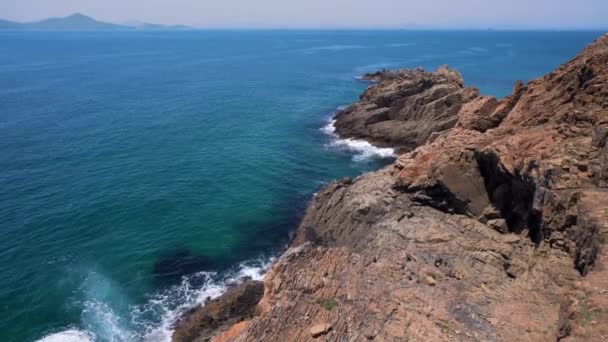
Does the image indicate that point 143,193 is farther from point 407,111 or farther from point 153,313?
point 407,111

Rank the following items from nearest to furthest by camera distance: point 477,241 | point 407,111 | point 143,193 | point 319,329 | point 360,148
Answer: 1. point 319,329
2. point 477,241
3. point 143,193
4. point 360,148
5. point 407,111

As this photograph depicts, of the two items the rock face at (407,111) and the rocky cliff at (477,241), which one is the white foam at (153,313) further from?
the rock face at (407,111)

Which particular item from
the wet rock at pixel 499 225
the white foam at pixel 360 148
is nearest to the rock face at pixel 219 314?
the wet rock at pixel 499 225

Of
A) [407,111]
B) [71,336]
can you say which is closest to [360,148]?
[407,111]

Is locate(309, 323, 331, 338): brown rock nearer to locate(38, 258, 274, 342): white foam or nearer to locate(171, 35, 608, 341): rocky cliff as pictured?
locate(171, 35, 608, 341): rocky cliff

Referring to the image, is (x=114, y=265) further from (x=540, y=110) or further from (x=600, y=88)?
(x=600, y=88)

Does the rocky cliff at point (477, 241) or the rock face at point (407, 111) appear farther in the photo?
the rock face at point (407, 111)

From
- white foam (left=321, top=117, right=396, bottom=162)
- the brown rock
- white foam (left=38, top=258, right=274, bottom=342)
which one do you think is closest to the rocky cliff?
the brown rock
